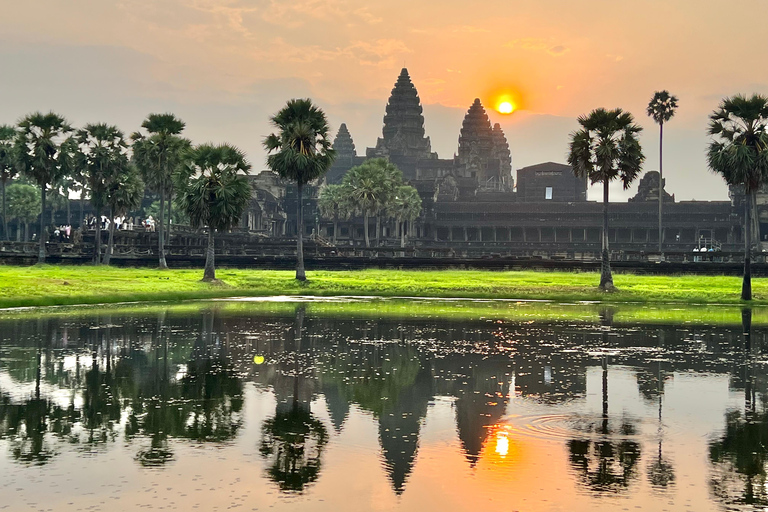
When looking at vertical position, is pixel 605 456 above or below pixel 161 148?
below

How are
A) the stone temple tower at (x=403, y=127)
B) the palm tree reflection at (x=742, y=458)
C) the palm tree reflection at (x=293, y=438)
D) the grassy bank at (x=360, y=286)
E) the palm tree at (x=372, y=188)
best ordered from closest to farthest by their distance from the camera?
the palm tree reflection at (x=742, y=458)
the palm tree reflection at (x=293, y=438)
the grassy bank at (x=360, y=286)
the palm tree at (x=372, y=188)
the stone temple tower at (x=403, y=127)

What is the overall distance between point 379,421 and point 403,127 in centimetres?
17882

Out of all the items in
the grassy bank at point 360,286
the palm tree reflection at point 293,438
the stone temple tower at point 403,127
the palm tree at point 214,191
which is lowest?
the palm tree reflection at point 293,438

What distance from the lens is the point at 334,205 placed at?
125562 mm

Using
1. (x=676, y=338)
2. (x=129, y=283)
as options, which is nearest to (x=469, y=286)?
(x=129, y=283)

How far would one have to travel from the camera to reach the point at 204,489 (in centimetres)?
1029

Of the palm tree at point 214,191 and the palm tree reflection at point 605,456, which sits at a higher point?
the palm tree at point 214,191

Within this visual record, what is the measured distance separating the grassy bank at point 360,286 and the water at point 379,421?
16433 millimetres

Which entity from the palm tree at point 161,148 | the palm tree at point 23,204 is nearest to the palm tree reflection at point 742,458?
the palm tree at point 161,148

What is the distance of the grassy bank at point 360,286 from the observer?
43.1m

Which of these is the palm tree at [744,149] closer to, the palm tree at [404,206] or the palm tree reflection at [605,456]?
the palm tree reflection at [605,456]

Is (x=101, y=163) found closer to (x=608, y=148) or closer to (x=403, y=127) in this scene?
(x=608, y=148)

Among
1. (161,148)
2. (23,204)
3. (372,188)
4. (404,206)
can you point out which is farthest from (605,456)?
(23,204)

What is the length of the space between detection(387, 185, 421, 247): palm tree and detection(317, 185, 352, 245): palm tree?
17.8 ft
